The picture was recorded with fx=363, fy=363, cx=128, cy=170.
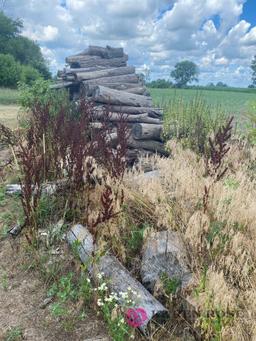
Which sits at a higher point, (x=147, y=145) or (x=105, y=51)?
(x=105, y=51)

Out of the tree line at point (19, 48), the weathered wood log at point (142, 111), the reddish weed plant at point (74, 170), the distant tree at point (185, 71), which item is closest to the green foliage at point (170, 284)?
the reddish weed plant at point (74, 170)

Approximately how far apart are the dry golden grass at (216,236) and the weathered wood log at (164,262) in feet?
0.31

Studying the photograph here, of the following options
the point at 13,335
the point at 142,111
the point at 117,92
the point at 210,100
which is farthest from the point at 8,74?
the point at 13,335

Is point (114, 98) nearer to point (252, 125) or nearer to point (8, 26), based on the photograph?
point (252, 125)

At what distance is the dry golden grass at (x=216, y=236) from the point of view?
2693mm

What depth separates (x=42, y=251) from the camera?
392 cm

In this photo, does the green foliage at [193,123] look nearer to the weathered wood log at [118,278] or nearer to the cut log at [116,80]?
the cut log at [116,80]

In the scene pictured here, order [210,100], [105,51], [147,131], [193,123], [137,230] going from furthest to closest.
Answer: [210,100], [105,51], [193,123], [147,131], [137,230]

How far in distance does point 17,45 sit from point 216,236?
43814 millimetres

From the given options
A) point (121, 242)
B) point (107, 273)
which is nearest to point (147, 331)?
point (107, 273)

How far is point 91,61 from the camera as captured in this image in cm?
1495

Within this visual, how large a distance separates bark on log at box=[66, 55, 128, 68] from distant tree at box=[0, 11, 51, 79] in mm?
25514

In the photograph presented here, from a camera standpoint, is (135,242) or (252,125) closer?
(135,242)

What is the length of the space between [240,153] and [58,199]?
11.2 ft
